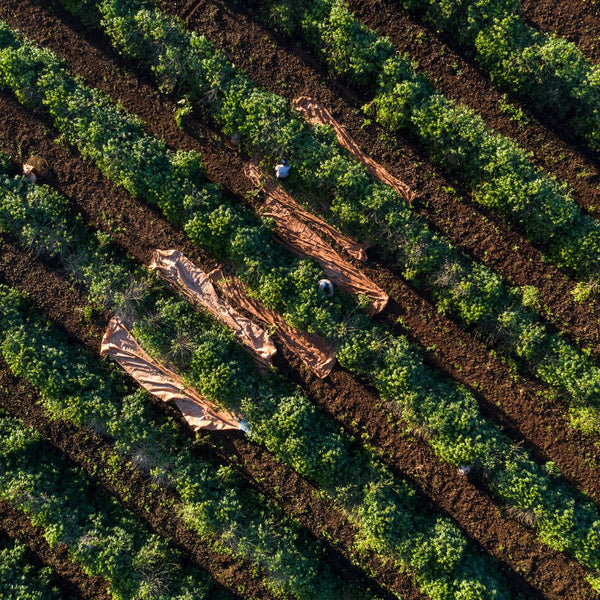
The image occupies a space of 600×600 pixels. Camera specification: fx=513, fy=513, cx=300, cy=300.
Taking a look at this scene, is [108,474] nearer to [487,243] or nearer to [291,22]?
[487,243]

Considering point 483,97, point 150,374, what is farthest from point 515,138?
point 150,374

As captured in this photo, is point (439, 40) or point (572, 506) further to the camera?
point (439, 40)

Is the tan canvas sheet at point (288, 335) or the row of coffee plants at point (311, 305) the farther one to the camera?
the tan canvas sheet at point (288, 335)

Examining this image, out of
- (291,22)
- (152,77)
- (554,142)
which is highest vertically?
(554,142)

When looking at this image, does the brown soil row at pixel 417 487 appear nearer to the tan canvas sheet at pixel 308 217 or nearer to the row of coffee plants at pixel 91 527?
the row of coffee plants at pixel 91 527

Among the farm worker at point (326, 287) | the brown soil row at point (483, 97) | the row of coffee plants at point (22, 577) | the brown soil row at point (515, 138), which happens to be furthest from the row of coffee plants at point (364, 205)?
the row of coffee plants at point (22, 577)

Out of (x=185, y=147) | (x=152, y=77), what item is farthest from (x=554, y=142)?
(x=152, y=77)
